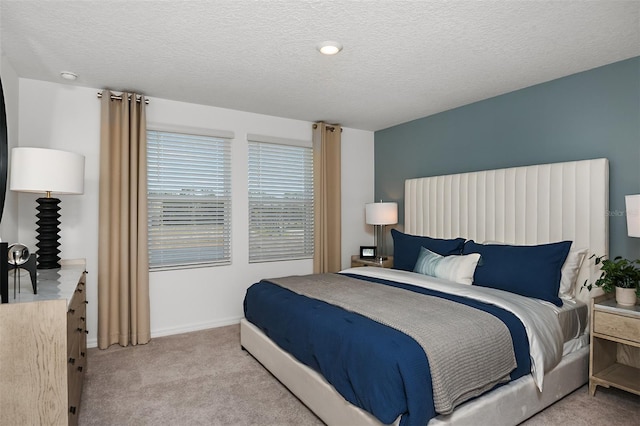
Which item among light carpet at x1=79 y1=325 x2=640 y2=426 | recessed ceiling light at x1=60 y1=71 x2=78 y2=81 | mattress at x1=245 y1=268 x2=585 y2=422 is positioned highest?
recessed ceiling light at x1=60 y1=71 x2=78 y2=81

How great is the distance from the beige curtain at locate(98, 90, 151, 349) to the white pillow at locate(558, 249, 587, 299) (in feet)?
12.1

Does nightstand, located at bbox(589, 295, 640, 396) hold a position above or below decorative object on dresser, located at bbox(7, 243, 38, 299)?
below

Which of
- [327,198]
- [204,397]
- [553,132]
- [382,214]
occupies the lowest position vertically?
[204,397]

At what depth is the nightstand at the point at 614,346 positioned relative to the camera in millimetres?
2420

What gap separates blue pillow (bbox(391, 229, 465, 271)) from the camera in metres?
3.63

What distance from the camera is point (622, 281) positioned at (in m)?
2.61

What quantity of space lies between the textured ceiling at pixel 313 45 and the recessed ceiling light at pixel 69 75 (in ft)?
0.22

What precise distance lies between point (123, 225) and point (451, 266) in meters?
3.05

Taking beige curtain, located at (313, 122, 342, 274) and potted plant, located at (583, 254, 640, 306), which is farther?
beige curtain, located at (313, 122, 342, 274)

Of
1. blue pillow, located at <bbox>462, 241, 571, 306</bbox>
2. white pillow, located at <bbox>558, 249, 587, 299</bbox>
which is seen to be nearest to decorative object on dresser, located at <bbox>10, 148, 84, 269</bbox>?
blue pillow, located at <bbox>462, 241, 571, 306</bbox>

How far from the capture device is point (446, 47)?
263 centimetres

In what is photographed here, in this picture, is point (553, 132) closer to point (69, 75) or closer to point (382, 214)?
point (382, 214)

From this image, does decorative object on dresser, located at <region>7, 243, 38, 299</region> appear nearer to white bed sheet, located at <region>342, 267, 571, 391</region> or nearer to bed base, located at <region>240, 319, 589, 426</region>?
bed base, located at <region>240, 319, 589, 426</region>

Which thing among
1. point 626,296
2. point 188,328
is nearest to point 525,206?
point 626,296
